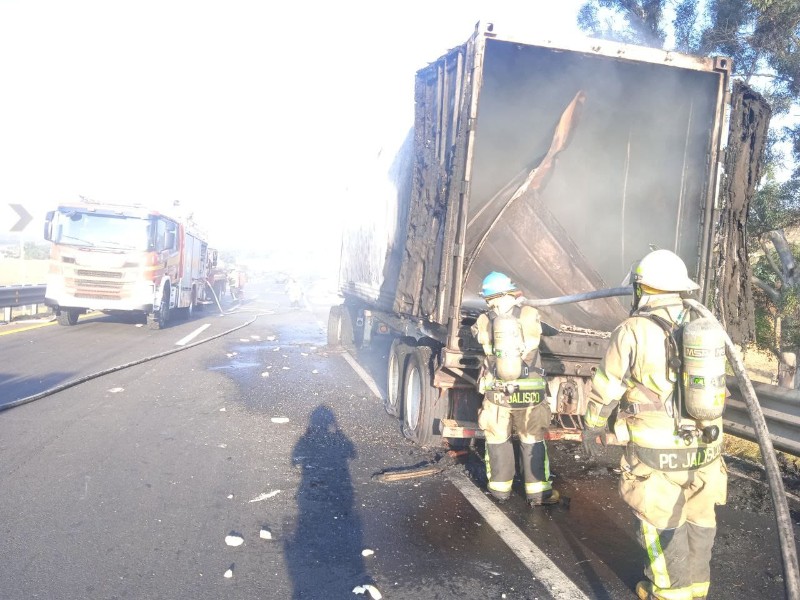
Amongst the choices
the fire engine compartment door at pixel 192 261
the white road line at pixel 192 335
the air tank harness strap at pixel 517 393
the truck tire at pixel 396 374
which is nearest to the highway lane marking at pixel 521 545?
the air tank harness strap at pixel 517 393

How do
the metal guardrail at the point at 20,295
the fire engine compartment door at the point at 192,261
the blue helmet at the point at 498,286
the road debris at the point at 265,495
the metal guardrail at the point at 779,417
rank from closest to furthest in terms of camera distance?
1. the metal guardrail at the point at 779,417
2. the road debris at the point at 265,495
3. the blue helmet at the point at 498,286
4. the metal guardrail at the point at 20,295
5. the fire engine compartment door at the point at 192,261

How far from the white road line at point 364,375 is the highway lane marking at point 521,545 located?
353cm

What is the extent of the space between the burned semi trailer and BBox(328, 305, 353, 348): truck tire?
3556mm

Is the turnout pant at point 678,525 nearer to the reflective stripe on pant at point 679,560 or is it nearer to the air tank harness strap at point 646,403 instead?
the reflective stripe on pant at point 679,560

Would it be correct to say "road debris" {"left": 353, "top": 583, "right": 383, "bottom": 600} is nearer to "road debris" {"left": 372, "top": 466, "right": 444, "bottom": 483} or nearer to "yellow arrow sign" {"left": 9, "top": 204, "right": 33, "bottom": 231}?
"road debris" {"left": 372, "top": 466, "right": 444, "bottom": 483}

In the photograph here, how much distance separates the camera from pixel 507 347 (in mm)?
4449

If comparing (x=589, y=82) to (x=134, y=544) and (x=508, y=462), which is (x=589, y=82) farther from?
(x=134, y=544)

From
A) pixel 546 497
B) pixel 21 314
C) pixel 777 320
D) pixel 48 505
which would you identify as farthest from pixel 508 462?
pixel 21 314

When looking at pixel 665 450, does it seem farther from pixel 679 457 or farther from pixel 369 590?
pixel 369 590

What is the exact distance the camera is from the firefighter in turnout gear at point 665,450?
9.92 feet

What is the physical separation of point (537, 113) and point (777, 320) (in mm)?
5122

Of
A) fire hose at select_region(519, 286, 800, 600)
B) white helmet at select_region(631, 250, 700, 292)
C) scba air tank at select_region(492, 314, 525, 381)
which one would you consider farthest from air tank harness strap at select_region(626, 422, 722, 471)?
scba air tank at select_region(492, 314, 525, 381)

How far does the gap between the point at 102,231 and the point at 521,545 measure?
41.2 ft

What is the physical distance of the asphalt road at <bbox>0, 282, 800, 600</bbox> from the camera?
324cm
